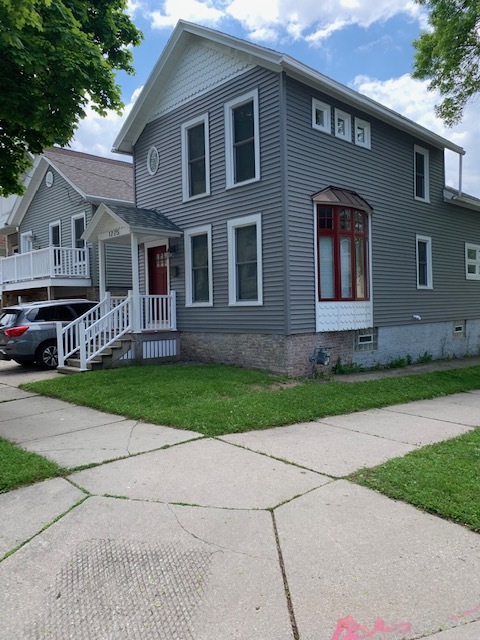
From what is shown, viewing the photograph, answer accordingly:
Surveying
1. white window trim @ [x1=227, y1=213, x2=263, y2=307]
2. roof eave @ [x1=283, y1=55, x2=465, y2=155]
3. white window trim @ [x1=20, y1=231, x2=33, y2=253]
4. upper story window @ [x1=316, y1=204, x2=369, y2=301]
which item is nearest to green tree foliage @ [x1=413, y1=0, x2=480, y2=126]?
roof eave @ [x1=283, y1=55, x2=465, y2=155]

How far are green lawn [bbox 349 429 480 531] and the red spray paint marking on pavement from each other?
130 cm

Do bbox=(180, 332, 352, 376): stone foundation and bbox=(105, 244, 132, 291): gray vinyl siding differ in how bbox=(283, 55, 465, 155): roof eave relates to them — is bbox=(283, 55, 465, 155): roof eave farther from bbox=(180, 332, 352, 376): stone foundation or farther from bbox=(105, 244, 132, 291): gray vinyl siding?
bbox=(105, 244, 132, 291): gray vinyl siding

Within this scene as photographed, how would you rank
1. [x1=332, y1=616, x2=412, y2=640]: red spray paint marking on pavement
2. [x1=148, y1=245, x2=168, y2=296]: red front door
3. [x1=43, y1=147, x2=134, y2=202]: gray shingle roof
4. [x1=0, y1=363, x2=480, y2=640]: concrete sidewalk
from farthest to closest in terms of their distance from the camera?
[x1=43, y1=147, x2=134, y2=202]: gray shingle roof
[x1=148, y1=245, x2=168, y2=296]: red front door
[x1=0, y1=363, x2=480, y2=640]: concrete sidewalk
[x1=332, y1=616, x2=412, y2=640]: red spray paint marking on pavement

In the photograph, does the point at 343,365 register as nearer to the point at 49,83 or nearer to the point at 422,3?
the point at 49,83

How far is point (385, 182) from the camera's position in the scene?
12.8m

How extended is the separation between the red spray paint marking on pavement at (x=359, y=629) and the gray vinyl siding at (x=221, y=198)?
25.5ft

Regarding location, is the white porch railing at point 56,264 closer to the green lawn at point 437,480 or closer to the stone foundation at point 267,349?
the stone foundation at point 267,349

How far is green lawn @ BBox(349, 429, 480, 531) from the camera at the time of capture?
12.2 ft

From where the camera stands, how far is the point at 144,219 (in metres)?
12.2

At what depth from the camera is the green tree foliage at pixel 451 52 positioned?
39.3 ft

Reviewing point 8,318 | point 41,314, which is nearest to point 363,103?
point 41,314

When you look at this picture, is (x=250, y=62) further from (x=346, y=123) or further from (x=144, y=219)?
(x=144, y=219)

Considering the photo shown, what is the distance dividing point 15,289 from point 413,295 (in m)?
15.0

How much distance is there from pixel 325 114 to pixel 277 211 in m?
2.91
